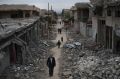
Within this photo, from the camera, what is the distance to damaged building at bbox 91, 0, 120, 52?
2247 centimetres

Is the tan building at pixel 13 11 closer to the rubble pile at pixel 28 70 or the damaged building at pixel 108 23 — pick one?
the damaged building at pixel 108 23

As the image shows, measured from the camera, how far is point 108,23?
25.3 m

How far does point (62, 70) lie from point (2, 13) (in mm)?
23433

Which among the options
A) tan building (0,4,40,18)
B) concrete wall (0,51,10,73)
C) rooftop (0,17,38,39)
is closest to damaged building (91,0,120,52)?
rooftop (0,17,38,39)

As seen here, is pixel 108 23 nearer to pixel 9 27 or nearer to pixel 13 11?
pixel 9 27

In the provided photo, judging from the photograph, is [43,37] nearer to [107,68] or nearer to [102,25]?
[102,25]

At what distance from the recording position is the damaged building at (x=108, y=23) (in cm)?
2247


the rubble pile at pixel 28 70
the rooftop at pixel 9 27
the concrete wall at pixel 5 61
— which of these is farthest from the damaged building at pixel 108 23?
the concrete wall at pixel 5 61

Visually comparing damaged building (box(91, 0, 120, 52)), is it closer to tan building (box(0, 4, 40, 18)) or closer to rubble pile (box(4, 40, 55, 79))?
rubble pile (box(4, 40, 55, 79))

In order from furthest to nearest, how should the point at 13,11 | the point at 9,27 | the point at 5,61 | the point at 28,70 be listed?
the point at 13,11 → the point at 9,27 → the point at 5,61 → the point at 28,70

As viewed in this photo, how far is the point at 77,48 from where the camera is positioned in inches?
1185

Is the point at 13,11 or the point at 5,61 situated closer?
the point at 5,61

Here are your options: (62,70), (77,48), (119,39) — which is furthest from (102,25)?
(62,70)

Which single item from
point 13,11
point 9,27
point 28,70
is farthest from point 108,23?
point 13,11
